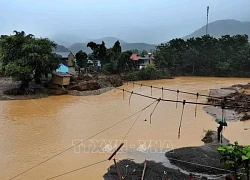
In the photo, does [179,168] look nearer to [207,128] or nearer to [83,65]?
[207,128]

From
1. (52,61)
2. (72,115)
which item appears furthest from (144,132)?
(52,61)

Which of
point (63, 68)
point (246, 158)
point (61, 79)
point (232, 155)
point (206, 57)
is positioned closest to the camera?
point (246, 158)

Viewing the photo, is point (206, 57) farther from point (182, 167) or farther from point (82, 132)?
point (182, 167)

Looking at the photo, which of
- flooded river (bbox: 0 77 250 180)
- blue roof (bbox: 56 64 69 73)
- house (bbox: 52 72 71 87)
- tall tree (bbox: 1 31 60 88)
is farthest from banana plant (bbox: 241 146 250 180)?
blue roof (bbox: 56 64 69 73)

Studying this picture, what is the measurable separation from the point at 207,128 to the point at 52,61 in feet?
40.3

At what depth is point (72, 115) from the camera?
14.6 m

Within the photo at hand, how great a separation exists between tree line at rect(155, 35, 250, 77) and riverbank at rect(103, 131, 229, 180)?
25802mm

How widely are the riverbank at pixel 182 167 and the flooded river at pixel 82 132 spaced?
0.54 meters

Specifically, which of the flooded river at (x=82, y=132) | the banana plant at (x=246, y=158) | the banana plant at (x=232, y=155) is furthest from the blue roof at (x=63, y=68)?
the banana plant at (x=246, y=158)

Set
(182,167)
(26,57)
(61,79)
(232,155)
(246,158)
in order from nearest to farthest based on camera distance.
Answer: (246,158), (232,155), (182,167), (26,57), (61,79)

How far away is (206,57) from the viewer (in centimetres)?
3456

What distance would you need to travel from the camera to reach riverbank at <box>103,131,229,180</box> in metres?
6.76

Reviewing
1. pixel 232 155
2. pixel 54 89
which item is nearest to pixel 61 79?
pixel 54 89

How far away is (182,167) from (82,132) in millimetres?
5244
